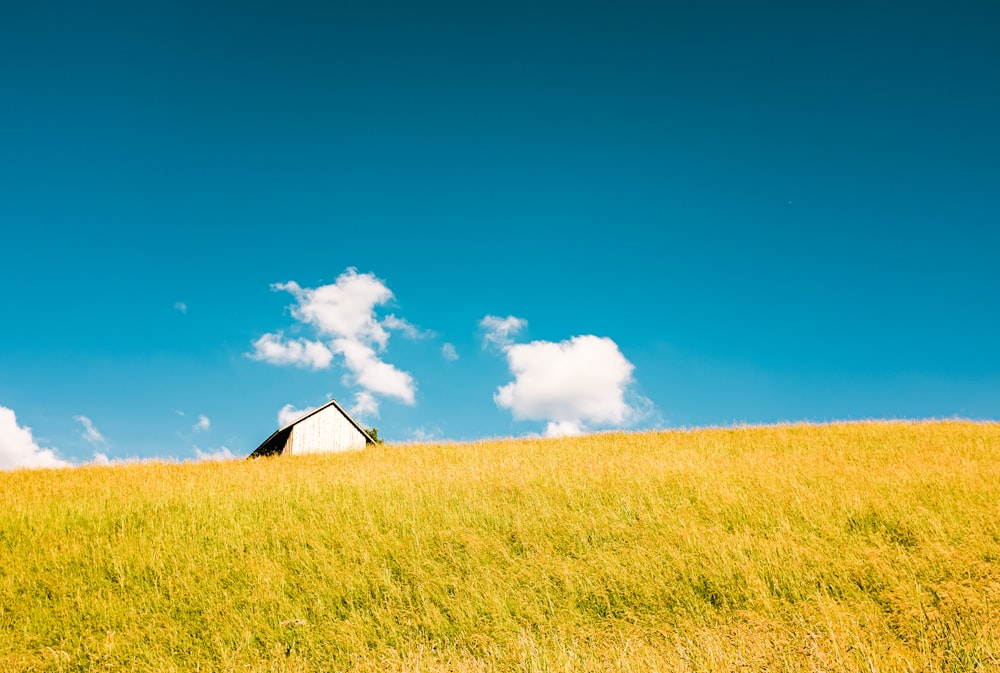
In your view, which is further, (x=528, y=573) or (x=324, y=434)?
(x=324, y=434)

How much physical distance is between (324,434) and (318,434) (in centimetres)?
33

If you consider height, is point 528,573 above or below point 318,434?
below

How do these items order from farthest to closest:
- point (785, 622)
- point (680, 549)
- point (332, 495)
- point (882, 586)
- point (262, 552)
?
1. point (332, 495)
2. point (262, 552)
3. point (680, 549)
4. point (882, 586)
5. point (785, 622)

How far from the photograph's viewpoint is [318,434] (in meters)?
29.3

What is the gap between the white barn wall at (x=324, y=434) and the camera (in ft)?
93.8

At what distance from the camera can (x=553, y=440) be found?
20.4 meters

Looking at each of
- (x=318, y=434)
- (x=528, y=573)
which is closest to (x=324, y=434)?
(x=318, y=434)

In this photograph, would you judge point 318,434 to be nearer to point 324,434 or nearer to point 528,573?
point 324,434

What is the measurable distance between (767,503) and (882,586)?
259 cm

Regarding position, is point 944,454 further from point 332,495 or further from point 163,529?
point 163,529

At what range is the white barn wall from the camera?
2858cm

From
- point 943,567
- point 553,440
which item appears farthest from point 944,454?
point 553,440

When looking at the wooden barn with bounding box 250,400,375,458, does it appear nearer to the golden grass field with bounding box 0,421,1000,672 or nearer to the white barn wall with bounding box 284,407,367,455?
the white barn wall with bounding box 284,407,367,455

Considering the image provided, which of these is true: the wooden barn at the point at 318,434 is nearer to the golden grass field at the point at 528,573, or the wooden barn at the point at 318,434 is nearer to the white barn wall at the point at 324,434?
the white barn wall at the point at 324,434
